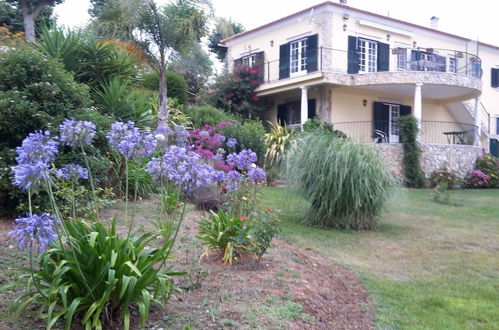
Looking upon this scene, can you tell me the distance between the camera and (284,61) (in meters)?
20.2

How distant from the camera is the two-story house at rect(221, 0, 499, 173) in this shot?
18156mm

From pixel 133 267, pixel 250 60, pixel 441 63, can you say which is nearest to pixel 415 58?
pixel 441 63

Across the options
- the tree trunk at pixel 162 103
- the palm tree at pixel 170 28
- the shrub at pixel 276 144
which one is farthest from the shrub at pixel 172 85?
the tree trunk at pixel 162 103

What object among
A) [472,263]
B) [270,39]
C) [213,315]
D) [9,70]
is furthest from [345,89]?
[213,315]

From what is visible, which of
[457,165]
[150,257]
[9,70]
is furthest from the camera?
[457,165]

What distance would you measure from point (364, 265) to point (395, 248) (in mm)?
1269

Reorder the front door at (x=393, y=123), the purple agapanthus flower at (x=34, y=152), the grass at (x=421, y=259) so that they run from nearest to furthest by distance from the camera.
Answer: the purple agapanthus flower at (x=34, y=152) < the grass at (x=421, y=259) < the front door at (x=393, y=123)

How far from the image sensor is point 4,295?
11.1 feet

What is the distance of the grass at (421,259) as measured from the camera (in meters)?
4.30

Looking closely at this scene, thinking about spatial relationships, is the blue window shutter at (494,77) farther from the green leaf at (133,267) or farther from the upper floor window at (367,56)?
the green leaf at (133,267)

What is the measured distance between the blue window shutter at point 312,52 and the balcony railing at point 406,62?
0.18 metres

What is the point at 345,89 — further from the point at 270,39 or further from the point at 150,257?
the point at 150,257

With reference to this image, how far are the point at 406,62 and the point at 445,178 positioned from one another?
6111 mm

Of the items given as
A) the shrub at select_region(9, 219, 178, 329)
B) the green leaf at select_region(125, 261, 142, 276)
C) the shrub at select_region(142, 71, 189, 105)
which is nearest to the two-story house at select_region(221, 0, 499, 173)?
the shrub at select_region(142, 71, 189, 105)
